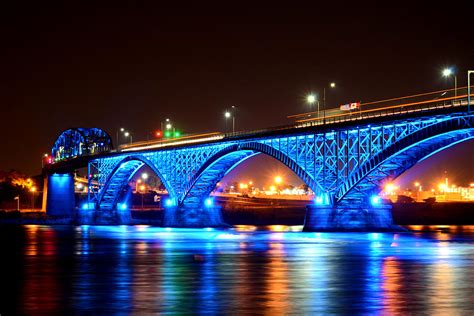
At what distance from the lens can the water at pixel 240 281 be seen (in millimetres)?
26453

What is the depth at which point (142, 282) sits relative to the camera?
33531mm

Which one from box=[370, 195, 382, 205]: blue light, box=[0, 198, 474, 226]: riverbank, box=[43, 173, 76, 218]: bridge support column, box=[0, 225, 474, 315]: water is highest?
box=[43, 173, 76, 218]: bridge support column

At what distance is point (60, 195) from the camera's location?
172 metres

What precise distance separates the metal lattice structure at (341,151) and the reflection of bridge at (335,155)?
0.09m

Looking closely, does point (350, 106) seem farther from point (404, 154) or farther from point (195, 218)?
point (195, 218)

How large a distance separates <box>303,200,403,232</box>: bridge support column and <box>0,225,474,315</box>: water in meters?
30.9

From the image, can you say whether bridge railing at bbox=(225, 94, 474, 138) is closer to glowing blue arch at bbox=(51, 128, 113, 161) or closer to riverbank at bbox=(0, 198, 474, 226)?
riverbank at bbox=(0, 198, 474, 226)

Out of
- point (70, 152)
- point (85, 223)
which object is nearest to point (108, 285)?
point (85, 223)

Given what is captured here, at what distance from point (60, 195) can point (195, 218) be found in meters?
56.3

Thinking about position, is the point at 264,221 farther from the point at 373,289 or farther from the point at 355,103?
the point at 373,289

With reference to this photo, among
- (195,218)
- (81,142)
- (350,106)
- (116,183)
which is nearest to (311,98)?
(350,106)

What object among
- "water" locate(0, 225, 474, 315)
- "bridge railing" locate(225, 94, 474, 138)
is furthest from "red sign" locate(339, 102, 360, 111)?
"water" locate(0, 225, 474, 315)

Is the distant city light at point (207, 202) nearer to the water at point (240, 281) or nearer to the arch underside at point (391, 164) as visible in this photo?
the arch underside at point (391, 164)

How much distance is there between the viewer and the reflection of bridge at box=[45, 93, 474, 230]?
75.2m
